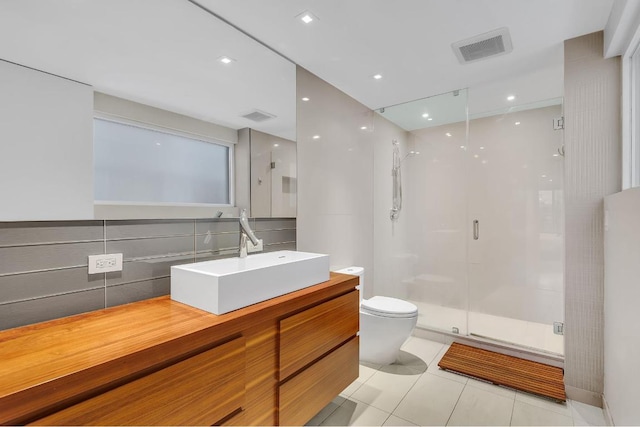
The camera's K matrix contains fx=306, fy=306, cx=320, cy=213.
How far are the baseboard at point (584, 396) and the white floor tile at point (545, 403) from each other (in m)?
0.08

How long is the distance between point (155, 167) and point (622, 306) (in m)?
2.47

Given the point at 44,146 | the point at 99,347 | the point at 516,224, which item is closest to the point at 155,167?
the point at 44,146

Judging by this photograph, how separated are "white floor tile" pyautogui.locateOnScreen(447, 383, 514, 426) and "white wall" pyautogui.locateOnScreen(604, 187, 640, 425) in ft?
1.75

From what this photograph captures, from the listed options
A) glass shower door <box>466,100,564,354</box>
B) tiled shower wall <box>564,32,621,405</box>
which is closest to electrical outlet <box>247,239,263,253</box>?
tiled shower wall <box>564,32,621,405</box>

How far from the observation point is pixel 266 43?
1.99m

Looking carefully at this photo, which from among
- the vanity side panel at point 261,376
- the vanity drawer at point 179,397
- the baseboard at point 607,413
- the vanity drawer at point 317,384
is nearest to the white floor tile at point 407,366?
the vanity drawer at point 317,384

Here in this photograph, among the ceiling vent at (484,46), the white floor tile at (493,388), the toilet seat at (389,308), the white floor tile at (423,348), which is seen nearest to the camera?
the ceiling vent at (484,46)

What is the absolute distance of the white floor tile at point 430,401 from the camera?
1.87 meters

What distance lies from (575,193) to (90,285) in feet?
9.34

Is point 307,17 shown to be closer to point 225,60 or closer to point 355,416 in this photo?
point 225,60

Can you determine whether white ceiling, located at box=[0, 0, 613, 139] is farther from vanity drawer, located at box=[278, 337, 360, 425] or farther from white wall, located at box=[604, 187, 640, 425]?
vanity drawer, located at box=[278, 337, 360, 425]

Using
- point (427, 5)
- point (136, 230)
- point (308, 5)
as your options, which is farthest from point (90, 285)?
point (427, 5)

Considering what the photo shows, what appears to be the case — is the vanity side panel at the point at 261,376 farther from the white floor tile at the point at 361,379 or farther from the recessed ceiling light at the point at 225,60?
the recessed ceiling light at the point at 225,60

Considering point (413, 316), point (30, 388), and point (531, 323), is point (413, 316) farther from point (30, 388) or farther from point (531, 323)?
point (30, 388)
